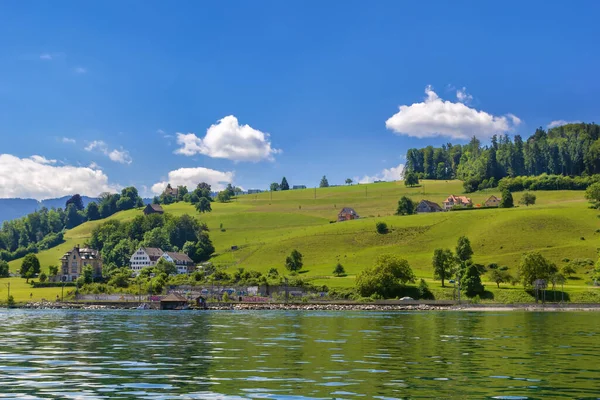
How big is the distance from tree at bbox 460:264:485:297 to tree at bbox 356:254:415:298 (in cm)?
1427

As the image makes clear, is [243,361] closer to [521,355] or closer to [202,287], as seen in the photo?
[521,355]

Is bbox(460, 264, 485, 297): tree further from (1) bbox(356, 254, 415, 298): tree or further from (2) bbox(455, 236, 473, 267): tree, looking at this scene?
(2) bbox(455, 236, 473, 267): tree

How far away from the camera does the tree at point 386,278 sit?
6078 inches

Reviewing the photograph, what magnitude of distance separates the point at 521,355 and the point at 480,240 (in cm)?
16147

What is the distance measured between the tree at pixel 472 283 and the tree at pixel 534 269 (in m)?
9.84

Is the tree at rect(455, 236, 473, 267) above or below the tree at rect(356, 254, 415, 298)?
above

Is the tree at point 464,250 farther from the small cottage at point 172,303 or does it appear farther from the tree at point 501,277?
the small cottage at point 172,303

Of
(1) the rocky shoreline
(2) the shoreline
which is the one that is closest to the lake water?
(2) the shoreline

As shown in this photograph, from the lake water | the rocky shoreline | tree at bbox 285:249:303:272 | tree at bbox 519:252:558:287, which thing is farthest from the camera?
tree at bbox 285:249:303:272

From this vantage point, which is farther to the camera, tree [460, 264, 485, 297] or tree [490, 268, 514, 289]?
tree [490, 268, 514, 289]

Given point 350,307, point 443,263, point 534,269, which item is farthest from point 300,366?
point 443,263

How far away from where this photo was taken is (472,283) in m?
147

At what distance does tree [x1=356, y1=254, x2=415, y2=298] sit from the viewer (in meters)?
154

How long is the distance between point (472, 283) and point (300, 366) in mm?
119105
